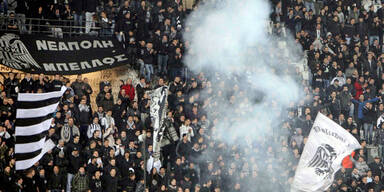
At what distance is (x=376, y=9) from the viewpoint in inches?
1032

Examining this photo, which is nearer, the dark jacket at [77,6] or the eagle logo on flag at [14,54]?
the eagle logo on flag at [14,54]

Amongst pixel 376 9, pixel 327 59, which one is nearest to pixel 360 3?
pixel 376 9

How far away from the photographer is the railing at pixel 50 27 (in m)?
19.3

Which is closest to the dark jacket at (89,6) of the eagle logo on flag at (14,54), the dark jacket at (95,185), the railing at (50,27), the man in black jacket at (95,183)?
the railing at (50,27)

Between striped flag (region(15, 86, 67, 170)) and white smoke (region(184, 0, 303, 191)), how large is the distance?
7.33m

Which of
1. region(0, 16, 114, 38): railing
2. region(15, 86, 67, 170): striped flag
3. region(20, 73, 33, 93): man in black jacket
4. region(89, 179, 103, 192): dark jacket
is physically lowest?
region(89, 179, 103, 192): dark jacket

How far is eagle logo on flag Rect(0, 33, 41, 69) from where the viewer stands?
17.8 meters

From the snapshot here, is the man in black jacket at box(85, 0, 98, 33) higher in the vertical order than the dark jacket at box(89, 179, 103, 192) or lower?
higher

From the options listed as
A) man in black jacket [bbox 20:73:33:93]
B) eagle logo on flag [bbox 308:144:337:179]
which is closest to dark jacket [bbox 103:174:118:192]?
man in black jacket [bbox 20:73:33:93]

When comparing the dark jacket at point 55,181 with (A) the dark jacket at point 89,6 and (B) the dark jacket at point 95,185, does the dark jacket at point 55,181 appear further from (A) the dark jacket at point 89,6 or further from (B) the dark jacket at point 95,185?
(A) the dark jacket at point 89,6

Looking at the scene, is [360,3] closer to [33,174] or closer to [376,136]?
[376,136]

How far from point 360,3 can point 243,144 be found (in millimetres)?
10175

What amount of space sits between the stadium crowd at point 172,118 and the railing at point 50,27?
0.13 meters

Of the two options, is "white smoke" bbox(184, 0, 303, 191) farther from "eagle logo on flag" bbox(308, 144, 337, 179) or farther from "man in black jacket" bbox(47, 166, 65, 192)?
"man in black jacket" bbox(47, 166, 65, 192)
